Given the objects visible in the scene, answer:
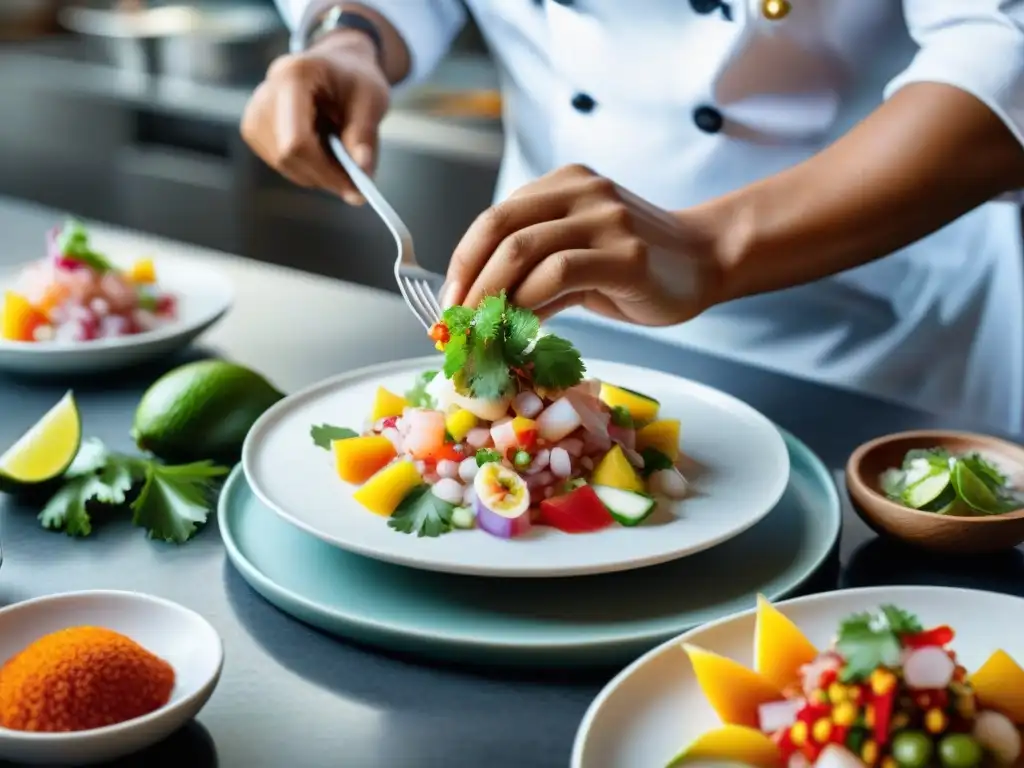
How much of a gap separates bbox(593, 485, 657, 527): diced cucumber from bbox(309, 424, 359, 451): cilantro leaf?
0.27 metres

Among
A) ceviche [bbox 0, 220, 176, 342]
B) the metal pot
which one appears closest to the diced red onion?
ceviche [bbox 0, 220, 176, 342]

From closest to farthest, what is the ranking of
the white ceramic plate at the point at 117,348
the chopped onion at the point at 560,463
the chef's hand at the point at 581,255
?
1. the chopped onion at the point at 560,463
2. the chef's hand at the point at 581,255
3. the white ceramic plate at the point at 117,348

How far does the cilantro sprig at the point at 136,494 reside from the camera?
120 centimetres

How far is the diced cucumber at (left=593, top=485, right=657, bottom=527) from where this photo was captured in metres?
1.10

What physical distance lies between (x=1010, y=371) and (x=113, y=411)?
4.14 ft

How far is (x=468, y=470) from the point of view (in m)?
1.14

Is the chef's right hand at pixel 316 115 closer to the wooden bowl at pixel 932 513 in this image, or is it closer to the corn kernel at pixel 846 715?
the wooden bowl at pixel 932 513

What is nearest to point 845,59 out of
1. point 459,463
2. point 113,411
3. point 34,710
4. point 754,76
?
point 754,76

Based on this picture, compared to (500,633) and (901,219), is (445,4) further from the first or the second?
(500,633)

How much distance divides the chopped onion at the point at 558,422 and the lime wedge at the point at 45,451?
1.51ft

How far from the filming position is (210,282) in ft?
5.78

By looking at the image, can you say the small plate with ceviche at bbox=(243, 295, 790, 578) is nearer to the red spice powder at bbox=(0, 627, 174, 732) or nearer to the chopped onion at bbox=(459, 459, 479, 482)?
the chopped onion at bbox=(459, 459, 479, 482)

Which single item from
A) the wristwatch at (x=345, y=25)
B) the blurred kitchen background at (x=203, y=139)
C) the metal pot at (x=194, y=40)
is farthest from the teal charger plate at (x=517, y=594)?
the metal pot at (x=194, y=40)

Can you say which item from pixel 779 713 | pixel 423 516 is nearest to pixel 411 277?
pixel 423 516
